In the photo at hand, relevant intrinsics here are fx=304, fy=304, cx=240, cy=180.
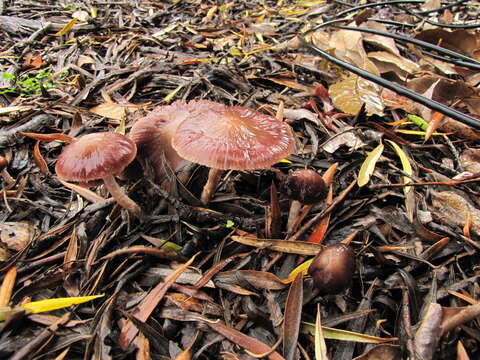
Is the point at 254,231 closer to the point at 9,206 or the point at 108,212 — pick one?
the point at 108,212

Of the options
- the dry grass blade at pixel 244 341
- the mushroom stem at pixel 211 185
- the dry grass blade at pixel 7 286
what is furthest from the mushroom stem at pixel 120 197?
the dry grass blade at pixel 244 341

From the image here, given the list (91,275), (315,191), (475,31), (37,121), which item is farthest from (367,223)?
(475,31)

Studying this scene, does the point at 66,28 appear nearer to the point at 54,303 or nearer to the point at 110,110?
the point at 110,110

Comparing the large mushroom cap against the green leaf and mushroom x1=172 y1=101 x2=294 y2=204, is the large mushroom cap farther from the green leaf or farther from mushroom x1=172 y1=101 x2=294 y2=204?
the green leaf

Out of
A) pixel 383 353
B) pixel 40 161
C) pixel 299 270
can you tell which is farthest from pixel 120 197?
pixel 383 353

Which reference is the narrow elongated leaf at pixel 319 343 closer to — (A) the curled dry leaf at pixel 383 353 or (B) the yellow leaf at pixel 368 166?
(A) the curled dry leaf at pixel 383 353

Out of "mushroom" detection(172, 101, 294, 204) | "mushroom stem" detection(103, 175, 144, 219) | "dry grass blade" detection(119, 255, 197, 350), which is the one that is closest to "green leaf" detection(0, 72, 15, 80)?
"mushroom stem" detection(103, 175, 144, 219)
